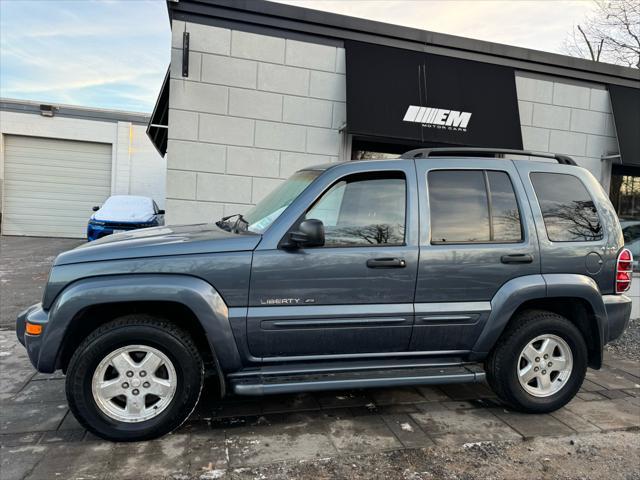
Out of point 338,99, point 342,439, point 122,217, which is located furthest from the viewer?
point 122,217

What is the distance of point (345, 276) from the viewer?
10.8 feet

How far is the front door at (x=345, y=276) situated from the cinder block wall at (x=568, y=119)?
586 cm

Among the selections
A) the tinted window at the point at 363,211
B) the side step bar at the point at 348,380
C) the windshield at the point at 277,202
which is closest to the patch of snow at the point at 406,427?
the side step bar at the point at 348,380

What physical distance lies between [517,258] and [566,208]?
0.70 metres

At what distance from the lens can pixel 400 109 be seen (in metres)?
7.15

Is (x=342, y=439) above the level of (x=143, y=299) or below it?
below

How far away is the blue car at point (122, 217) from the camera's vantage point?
10.3m

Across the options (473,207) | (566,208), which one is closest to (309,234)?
(473,207)

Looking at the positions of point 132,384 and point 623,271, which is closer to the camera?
point 132,384

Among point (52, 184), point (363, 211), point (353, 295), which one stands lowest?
point (353, 295)

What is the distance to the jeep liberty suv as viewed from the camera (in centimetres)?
310

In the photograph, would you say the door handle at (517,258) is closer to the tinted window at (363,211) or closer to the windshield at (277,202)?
the tinted window at (363,211)

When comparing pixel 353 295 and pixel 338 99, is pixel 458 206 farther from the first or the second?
pixel 338 99

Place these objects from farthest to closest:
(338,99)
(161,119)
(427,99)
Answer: (161,119) < (338,99) < (427,99)
